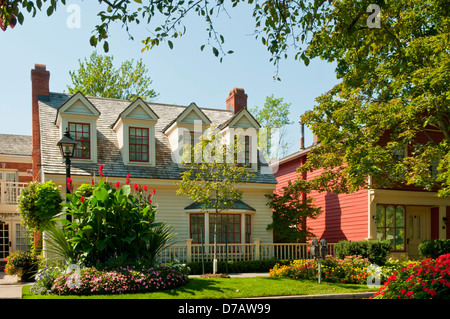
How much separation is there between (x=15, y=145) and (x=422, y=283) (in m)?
28.6

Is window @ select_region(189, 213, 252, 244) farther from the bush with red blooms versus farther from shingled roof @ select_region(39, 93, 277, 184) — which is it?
the bush with red blooms

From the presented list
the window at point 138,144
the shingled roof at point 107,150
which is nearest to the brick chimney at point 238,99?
the shingled roof at point 107,150

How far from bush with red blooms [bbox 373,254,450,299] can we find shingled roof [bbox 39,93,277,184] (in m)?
12.3

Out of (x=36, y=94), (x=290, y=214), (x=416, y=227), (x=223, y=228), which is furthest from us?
(x=416, y=227)

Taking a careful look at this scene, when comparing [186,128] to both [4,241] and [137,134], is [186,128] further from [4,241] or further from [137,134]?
[4,241]

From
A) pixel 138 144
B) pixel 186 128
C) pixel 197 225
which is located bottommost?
pixel 197 225

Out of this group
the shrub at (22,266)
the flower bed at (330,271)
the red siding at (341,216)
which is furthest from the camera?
the red siding at (341,216)

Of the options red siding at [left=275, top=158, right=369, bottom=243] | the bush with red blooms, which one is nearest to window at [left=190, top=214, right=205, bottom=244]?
red siding at [left=275, top=158, right=369, bottom=243]

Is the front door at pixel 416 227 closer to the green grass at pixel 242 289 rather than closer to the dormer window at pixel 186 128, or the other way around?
the green grass at pixel 242 289

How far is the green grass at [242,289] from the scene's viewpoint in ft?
34.8

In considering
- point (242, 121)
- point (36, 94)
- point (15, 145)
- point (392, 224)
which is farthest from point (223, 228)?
point (15, 145)

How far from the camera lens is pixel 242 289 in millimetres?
11906

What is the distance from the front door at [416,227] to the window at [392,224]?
0.36 meters
